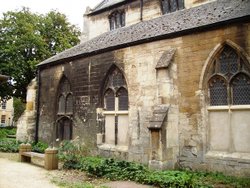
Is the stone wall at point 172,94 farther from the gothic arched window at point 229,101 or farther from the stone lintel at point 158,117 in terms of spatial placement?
the gothic arched window at point 229,101

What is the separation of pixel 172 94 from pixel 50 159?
17.5ft

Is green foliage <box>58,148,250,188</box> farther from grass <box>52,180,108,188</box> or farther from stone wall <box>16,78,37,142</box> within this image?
stone wall <box>16,78,37,142</box>

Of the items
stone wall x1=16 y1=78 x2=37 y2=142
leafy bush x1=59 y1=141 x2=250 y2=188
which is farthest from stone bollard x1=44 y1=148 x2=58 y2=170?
stone wall x1=16 y1=78 x2=37 y2=142

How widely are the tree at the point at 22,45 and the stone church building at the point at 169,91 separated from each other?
466 inches

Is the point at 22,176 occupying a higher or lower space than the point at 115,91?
lower

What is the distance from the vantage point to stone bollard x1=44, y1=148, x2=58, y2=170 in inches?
421

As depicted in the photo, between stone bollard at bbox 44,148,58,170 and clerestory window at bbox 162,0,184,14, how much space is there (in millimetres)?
9229

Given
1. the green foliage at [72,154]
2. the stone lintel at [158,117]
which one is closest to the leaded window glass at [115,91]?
the green foliage at [72,154]

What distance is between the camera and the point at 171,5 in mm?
14703

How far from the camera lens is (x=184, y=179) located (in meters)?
7.40

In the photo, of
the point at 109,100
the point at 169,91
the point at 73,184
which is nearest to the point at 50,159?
the point at 73,184

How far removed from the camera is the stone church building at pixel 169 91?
8.89m

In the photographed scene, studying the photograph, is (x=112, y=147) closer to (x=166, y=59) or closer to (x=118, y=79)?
(x=118, y=79)

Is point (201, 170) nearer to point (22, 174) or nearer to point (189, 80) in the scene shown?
point (189, 80)
